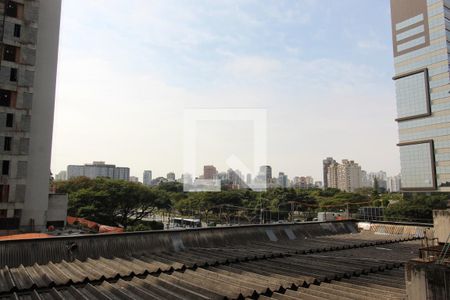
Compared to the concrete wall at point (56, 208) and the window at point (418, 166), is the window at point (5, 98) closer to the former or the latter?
the concrete wall at point (56, 208)

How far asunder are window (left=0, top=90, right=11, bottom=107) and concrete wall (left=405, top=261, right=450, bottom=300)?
30440mm

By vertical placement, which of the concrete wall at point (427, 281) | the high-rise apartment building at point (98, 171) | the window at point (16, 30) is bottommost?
the concrete wall at point (427, 281)

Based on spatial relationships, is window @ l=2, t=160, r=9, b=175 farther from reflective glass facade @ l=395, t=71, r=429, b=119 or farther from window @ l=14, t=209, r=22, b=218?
reflective glass facade @ l=395, t=71, r=429, b=119

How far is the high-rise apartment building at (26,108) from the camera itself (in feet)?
86.5

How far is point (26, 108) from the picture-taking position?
89.8 ft

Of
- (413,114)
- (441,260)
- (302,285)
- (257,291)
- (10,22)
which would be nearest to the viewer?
(441,260)

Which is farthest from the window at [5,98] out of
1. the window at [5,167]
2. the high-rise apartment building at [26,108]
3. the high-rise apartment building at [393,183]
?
the high-rise apartment building at [393,183]

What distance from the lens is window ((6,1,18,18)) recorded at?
1089 inches

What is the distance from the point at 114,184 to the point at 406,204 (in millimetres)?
37411

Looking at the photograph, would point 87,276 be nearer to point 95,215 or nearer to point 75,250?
point 75,250

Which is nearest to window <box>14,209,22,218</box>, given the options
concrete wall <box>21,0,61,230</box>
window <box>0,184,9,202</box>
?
concrete wall <box>21,0,61,230</box>

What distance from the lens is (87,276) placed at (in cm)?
880

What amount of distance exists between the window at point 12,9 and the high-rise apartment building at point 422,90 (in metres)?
63.5

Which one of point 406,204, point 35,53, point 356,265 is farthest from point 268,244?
point 406,204
